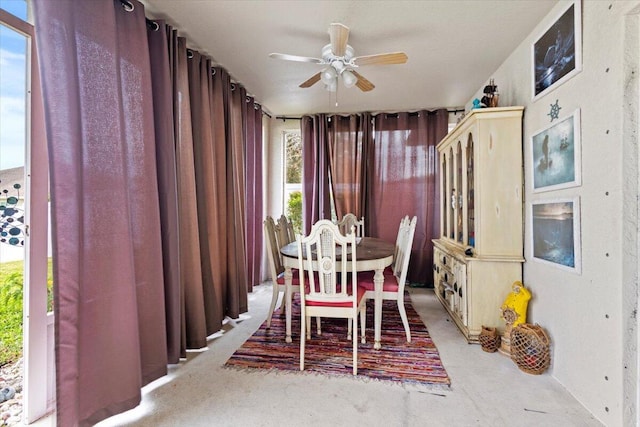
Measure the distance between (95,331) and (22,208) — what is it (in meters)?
0.70

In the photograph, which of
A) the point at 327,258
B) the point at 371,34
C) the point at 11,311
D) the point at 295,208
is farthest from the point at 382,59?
the point at 295,208

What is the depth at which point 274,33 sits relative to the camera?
7.48ft

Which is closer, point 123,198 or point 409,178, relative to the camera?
point 123,198

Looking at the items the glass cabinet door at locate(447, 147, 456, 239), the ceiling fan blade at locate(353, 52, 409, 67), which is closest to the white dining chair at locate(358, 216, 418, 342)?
the glass cabinet door at locate(447, 147, 456, 239)

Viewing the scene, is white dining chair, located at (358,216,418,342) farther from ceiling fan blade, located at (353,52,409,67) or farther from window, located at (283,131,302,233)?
window, located at (283,131,302,233)

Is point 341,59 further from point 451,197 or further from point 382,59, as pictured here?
point 451,197

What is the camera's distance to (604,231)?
1.53 metres

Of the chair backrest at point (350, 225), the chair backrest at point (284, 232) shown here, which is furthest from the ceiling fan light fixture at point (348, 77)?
the chair backrest at point (350, 225)

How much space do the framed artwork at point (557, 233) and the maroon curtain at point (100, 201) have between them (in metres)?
2.49

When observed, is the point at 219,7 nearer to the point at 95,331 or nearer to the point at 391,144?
the point at 95,331

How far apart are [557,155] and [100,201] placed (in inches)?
105

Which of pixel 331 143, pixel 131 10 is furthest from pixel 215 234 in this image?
pixel 331 143

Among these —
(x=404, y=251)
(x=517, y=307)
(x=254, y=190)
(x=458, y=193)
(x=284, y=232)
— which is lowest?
(x=517, y=307)

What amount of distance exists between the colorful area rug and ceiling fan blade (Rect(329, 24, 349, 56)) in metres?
2.19
